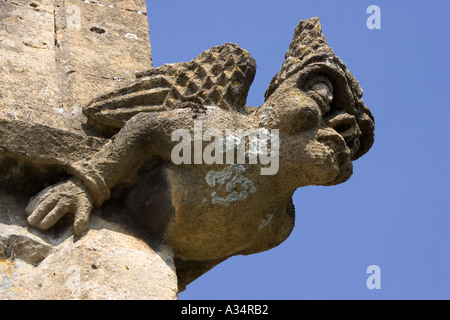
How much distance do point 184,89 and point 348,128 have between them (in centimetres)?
80

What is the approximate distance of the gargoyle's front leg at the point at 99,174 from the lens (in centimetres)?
485

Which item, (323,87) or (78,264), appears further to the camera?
(323,87)

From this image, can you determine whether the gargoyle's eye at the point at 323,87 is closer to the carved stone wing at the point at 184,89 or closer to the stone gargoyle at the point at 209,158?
the stone gargoyle at the point at 209,158

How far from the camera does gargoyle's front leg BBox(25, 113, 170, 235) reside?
485cm

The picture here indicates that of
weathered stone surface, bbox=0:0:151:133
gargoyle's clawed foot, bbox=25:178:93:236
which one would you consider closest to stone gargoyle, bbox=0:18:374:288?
gargoyle's clawed foot, bbox=25:178:93:236

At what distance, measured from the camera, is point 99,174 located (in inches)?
195

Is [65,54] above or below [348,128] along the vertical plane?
above

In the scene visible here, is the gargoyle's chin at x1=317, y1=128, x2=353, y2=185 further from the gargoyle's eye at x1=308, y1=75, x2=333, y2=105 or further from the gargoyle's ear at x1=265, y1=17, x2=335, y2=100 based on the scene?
the gargoyle's ear at x1=265, y1=17, x2=335, y2=100

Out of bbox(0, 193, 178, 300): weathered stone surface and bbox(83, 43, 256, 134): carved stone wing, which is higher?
bbox(83, 43, 256, 134): carved stone wing

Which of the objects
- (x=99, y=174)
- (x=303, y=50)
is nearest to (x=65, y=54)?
(x=99, y=174)

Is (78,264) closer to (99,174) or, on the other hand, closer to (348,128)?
(99,174)

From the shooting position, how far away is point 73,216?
493cm

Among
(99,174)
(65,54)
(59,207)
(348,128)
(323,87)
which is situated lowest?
(59,207)
